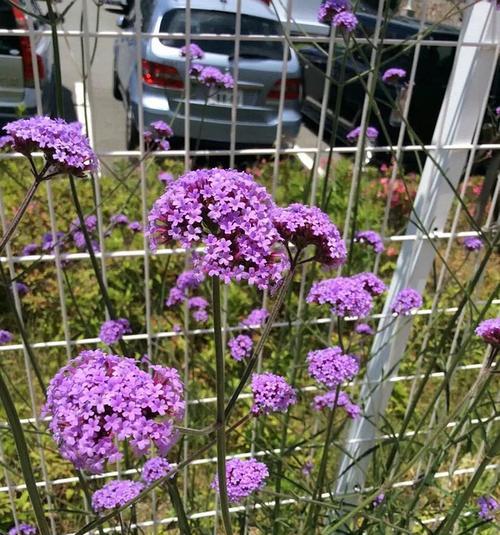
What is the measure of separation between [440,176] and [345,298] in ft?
2.37

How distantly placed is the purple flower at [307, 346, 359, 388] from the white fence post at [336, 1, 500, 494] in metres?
0.26

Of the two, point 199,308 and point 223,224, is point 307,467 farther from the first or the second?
point 223,224

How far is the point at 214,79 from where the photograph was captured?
5.58ft

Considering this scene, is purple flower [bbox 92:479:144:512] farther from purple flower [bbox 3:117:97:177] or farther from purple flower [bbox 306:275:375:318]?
purple flower [bbox 3:117:97:177]

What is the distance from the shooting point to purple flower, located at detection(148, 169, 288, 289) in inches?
29.0

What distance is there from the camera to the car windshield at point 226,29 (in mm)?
1982

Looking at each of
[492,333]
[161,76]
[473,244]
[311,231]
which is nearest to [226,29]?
[161,76]

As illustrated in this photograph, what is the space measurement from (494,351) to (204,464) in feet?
4.19

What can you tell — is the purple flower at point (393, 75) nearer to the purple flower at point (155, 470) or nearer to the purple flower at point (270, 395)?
the purple flower at point (270, 395)

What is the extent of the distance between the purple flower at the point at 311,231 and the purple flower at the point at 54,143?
0.32m

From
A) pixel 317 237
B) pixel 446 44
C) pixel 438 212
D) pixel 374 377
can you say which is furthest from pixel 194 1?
pixel 317 237

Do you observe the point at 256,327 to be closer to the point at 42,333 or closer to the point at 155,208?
the point at 155,208

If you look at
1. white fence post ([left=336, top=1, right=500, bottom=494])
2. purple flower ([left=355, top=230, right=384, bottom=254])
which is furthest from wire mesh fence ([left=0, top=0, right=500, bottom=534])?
purple flower ([left=355, top=230, right=384, bottom=254])

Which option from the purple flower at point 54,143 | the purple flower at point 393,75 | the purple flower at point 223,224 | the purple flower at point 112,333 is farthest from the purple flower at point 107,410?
the purple flower at point 393,75
